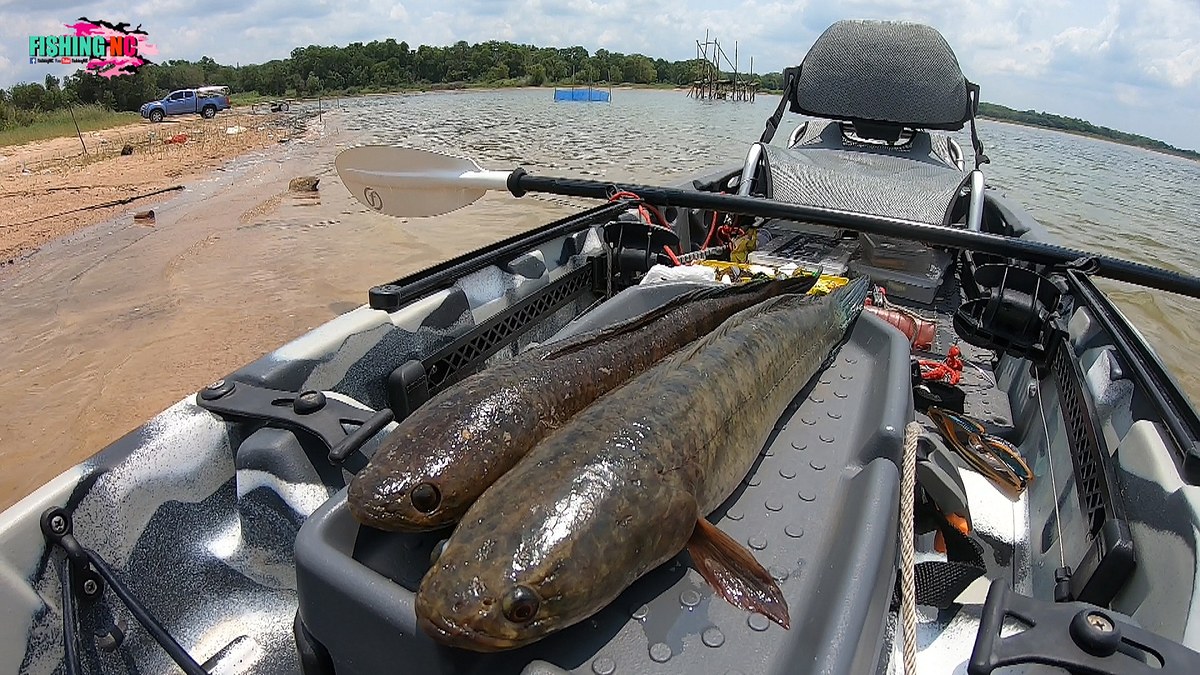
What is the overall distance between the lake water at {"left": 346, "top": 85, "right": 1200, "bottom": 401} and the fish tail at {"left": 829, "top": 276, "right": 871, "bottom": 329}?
5.88 metres

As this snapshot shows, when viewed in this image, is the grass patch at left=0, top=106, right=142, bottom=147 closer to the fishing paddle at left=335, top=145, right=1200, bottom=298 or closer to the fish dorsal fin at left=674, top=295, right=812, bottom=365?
the fishing paddle at left=335, top=145, right=1200, bottom=298

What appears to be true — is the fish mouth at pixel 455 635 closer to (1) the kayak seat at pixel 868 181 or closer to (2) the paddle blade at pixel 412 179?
(2) the paddle blade at pixel 412 179

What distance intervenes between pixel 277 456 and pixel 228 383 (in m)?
0.40

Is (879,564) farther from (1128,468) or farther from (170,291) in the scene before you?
(170,291)

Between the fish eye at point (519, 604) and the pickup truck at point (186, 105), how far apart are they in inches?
2121

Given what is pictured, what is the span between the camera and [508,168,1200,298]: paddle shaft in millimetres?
3479

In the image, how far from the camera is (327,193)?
18875mm

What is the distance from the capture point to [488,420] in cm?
186

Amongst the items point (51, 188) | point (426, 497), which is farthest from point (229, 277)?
point (51, 188)

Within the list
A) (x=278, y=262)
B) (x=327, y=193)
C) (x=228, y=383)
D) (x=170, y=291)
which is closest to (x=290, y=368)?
(x=228, y=383)

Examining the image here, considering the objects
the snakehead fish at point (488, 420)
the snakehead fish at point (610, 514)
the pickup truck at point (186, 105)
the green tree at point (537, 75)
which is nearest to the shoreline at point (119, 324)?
the snakehead fish at point (488, 420)

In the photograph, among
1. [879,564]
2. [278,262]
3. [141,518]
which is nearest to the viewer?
[879,564]

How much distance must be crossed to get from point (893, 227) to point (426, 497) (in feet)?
11.5

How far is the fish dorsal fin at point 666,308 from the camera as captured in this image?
7.34 feet
